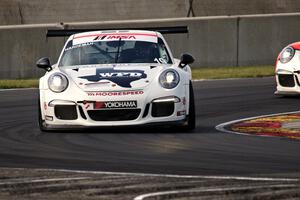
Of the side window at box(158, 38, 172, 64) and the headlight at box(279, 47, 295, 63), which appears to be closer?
the side window at box(158, 38, 172, 64)

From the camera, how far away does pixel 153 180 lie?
8.88 m

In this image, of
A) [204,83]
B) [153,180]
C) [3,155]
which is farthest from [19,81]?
[153,180]

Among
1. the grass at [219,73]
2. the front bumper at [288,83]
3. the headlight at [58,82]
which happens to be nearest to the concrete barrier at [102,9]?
the grass at [219,73]

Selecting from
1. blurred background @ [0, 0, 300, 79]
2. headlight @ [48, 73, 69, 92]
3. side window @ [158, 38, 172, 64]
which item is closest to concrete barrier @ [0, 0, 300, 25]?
blurred background @ [0, 0, 300, 79]

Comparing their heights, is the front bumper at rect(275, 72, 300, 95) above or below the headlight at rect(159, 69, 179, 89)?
below

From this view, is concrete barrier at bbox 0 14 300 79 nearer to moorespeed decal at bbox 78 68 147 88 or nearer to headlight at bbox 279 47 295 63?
headlight at bbox 279 47 295 63

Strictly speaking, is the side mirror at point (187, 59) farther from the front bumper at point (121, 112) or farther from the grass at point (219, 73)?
the grass at point (219, 73)

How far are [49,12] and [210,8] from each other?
12.1 ft

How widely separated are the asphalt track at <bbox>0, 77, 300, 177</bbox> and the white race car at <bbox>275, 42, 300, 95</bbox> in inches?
58.4

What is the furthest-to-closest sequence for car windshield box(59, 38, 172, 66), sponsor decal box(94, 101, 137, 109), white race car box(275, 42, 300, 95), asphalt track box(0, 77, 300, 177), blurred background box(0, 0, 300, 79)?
blurred background box(0, 0, 300, 79), white race car box(275, 42, 300, 95), car windshield box(59, 38, 172, 66), sponsor decal box(94, 101, 137, 109), asphalt track box(0, 77, 300, 177)

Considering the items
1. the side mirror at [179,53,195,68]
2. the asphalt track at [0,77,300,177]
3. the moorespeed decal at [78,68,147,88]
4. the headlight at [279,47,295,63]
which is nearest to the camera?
the asphalt track at [0,77,300,177]

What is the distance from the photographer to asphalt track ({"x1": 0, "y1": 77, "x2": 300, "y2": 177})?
9906mm

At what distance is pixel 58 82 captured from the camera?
12961 mm

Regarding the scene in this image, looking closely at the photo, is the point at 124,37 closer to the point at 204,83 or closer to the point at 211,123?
the point at 211,123
